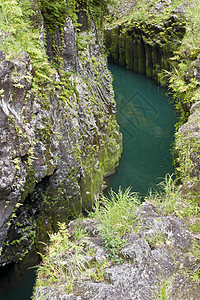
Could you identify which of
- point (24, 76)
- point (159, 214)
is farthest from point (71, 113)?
point (159, 214)

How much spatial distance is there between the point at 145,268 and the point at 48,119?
343cm

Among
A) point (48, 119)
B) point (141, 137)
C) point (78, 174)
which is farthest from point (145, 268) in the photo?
point (141, 137)

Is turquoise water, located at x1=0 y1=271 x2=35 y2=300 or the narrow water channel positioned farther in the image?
the narrow water channel

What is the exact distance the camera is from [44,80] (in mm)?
5539

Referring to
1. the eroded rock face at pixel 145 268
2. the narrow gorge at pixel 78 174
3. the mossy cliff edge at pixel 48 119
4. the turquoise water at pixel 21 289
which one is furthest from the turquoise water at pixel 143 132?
the turquoise water at pixel 21 289

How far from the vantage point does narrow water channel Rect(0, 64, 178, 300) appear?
9.09 m

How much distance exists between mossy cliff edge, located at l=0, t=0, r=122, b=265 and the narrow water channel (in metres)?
0.98

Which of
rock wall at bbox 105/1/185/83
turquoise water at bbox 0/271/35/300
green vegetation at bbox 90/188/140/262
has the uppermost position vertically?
rock wall at bbox 105/1/185/83

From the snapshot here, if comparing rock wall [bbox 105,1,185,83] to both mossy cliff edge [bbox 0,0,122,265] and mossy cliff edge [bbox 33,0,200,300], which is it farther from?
mossy cliff edge [bbox 33,0,200,300]

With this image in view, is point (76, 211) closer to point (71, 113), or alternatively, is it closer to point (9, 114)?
point (71, 113)

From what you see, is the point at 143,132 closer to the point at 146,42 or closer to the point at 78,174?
the point at 78,174

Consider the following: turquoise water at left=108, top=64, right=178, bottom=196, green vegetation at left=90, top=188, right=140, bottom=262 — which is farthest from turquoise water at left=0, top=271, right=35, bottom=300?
turquoise water at left=108, top=64, right=178, bottom=196

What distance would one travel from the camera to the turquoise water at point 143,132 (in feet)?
31.4

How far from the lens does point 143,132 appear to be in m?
12.5
